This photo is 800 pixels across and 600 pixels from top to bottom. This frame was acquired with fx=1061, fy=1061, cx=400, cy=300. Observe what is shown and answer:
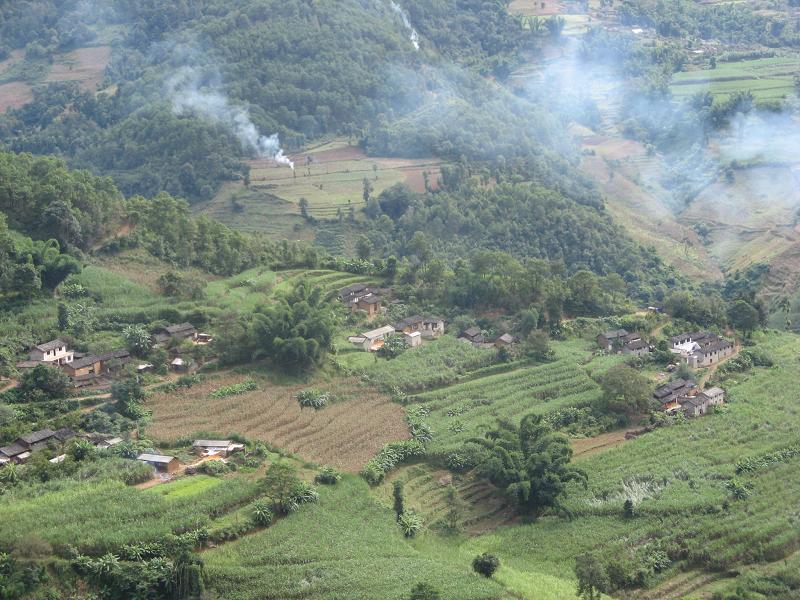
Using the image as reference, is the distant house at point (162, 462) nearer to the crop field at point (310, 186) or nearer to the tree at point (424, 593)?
the tree at point (424, 593)

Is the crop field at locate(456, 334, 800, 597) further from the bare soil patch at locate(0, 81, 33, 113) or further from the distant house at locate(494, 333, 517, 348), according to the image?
the bare soil patch at locate(0, 81, 33, 113)

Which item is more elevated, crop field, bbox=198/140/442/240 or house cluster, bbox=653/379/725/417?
house cluster, bbox=653/379/725/417

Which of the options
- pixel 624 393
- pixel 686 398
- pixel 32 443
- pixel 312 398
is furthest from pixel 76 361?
pixel 686 398

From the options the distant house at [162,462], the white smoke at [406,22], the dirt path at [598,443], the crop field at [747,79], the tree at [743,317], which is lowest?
the tree at [743,317]

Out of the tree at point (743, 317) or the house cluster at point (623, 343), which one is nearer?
the house cluster at point (623, 343)

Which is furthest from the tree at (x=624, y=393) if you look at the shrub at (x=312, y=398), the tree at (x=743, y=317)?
the shrub at (x=312, y=398)

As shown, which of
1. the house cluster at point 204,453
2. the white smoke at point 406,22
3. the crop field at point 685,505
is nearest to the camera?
the crop field at point 685,505

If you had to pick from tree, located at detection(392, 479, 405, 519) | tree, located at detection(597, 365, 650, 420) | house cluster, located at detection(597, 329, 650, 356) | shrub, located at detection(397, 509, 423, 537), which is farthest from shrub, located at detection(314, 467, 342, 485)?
house cluster, located at detection(597, 329, 650, 356)
